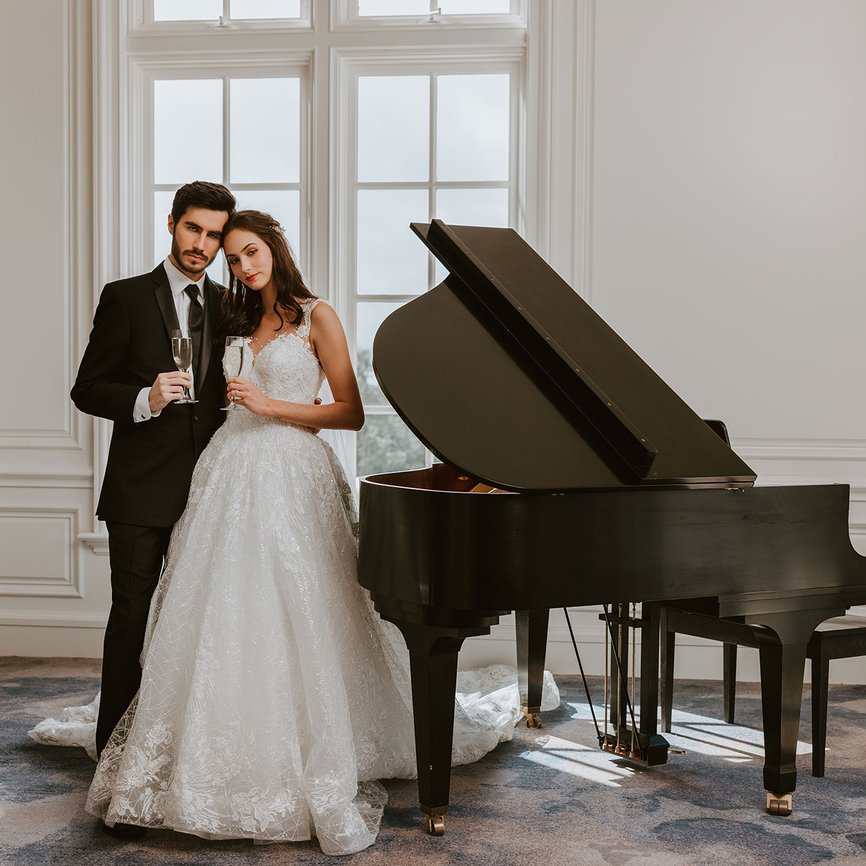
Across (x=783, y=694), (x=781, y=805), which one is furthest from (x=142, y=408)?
(x=781, y=805)

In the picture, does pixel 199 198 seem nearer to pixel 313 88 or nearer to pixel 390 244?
pixel 390 244

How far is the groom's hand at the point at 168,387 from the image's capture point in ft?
8.28

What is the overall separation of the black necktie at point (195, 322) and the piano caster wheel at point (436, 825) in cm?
138

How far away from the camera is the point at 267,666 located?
252cm

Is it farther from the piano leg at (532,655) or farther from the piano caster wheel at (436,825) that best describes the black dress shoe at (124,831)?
the piano leg at (532,655)

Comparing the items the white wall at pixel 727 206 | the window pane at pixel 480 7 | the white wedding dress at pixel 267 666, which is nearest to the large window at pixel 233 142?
the window pane at pixel 480 7

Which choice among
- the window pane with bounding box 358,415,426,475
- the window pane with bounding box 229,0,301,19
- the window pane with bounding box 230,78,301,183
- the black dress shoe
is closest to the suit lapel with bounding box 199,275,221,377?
the black dress shoe

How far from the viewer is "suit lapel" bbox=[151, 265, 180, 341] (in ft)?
9.21

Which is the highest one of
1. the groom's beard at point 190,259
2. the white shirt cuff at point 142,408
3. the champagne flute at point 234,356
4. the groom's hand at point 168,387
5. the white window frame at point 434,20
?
the white window frame at point 434,20

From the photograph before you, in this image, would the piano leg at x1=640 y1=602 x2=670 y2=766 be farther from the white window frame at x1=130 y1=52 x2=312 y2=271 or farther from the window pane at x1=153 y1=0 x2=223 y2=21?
the window pane at x1=153 y1=0 x2=223 y2=21

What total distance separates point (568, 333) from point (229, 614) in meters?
1.20

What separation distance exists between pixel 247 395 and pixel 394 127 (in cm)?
230

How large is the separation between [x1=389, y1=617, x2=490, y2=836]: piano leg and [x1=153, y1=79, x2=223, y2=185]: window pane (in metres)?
2.92

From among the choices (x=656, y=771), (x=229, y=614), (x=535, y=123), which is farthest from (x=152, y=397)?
(x=535, y=123)
